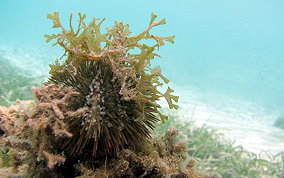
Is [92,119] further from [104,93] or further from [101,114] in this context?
[104,93]

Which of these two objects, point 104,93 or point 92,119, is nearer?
point 92,119

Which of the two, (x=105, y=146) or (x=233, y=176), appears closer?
(x=105, y=146)

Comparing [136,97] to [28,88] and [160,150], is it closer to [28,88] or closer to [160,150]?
[160,150]

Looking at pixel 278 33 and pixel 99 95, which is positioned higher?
pixel 278 33

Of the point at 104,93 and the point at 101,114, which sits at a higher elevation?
the point at 104,93

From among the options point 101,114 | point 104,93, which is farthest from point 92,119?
point 104,93

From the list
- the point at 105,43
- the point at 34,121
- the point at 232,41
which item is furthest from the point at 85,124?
the point at 232,41
